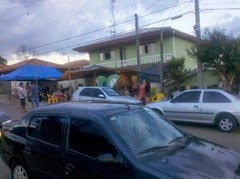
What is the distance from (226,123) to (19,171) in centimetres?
793

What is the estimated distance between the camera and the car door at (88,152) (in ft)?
13.3

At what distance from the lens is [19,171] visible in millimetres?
5758

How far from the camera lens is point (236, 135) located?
11203 millimetres

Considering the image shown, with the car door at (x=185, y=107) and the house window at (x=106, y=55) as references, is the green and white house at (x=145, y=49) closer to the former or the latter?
the house window at (x=106, y=55)

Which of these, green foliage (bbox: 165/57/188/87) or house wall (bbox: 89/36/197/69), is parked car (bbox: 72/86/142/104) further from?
house wall (bbox: 89/36/197/69)

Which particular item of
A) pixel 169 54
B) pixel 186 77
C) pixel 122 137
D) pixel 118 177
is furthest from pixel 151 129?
pixel 169 54

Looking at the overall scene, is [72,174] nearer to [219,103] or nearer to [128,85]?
[219,103]

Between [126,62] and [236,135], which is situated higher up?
[126,62]

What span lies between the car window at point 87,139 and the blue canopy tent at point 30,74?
24830 millimetres

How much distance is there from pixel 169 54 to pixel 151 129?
26.9 m

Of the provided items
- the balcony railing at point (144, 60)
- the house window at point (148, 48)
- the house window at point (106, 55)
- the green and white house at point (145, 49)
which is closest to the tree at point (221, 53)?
the green and white house at point (145, 49)

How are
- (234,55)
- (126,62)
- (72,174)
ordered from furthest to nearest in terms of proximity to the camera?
(126,62) → (234,55) → (72,174)

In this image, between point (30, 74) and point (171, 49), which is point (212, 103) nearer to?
point (171, 49)

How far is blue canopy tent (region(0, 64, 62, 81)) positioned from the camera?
28686mm
